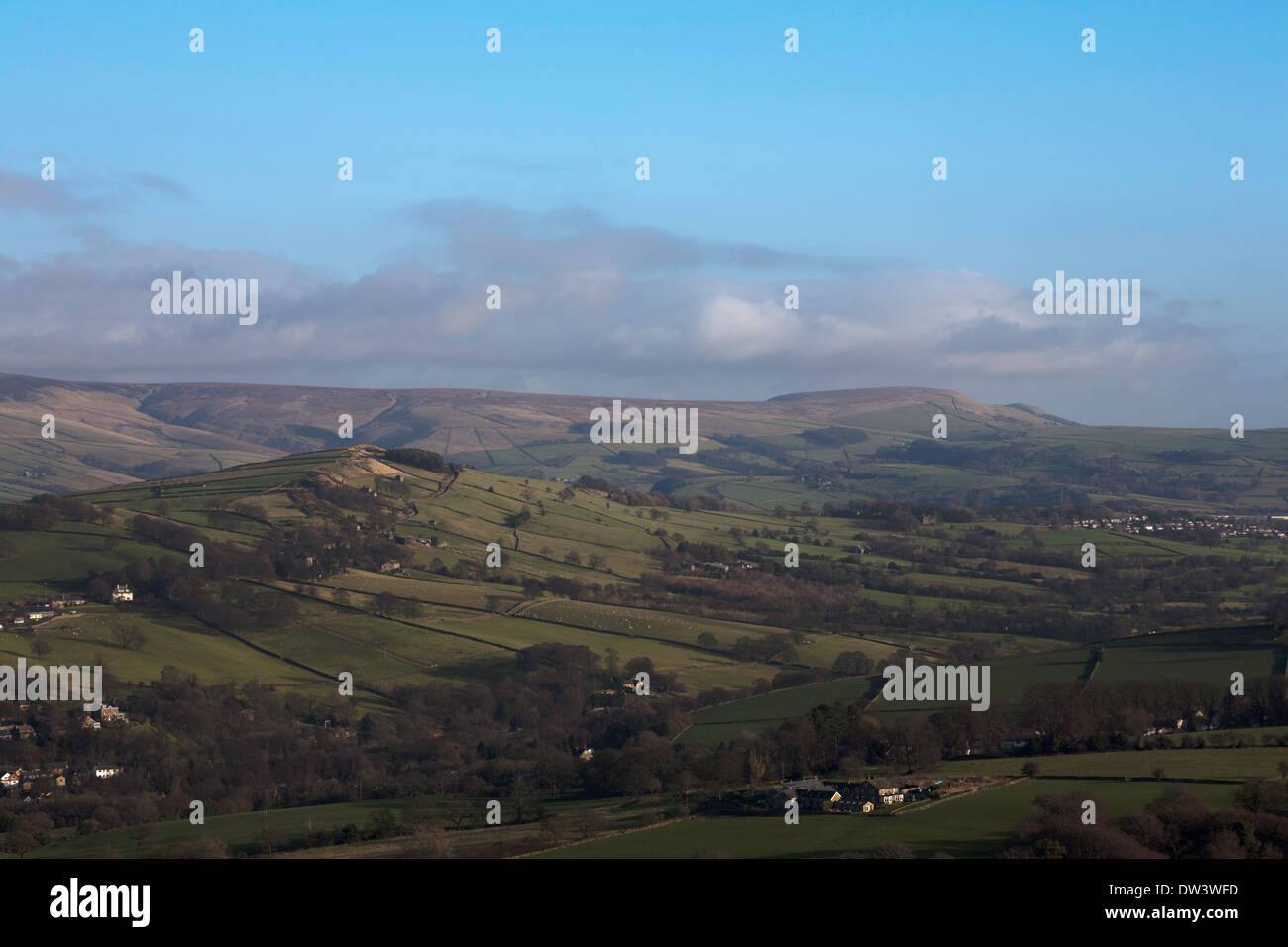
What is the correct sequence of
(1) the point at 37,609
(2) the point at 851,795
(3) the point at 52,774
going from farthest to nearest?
(1) the point at 37,609, (3) the point at 52,774, (2) the point at 851,795

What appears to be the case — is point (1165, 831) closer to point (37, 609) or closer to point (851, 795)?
point (851, 795)

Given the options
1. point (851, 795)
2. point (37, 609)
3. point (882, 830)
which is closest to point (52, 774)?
point (37, 609)

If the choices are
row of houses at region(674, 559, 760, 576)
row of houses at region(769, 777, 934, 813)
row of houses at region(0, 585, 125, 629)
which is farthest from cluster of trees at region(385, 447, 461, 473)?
row of houses at region(769, 777, 934, 813)

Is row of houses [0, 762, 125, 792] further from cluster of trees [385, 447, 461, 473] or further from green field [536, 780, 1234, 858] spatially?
cluster of trees [385, 447, 461, 473]

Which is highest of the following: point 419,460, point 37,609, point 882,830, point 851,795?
point 419,460

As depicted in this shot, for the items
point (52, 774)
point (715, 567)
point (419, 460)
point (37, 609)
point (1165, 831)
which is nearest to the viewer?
point (1165, 831)

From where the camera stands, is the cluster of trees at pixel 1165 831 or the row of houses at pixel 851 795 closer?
the cluster of trees at pixel 1165 831

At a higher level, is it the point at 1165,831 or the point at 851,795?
the point at 1165,831

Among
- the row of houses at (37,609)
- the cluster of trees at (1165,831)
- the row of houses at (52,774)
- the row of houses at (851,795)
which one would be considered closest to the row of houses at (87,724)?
the row of houses at (52,774)

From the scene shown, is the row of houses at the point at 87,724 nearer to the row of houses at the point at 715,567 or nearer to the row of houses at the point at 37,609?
the row of houses at the point at 37,609
